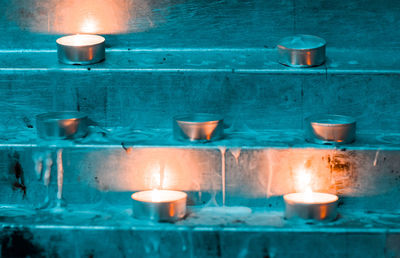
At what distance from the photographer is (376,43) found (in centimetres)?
174

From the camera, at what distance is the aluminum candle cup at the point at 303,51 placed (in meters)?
1.59

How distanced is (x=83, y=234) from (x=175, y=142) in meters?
0.31

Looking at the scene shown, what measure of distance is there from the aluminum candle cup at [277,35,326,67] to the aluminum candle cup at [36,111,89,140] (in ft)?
1.76

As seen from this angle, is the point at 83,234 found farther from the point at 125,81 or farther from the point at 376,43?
the point at 376,43

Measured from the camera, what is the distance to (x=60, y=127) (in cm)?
148

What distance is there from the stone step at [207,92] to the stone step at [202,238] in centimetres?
33

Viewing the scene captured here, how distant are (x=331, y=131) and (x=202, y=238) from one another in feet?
1.28

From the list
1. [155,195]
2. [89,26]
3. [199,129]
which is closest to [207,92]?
[199,129]

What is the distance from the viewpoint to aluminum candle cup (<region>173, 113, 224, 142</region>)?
1.45 m

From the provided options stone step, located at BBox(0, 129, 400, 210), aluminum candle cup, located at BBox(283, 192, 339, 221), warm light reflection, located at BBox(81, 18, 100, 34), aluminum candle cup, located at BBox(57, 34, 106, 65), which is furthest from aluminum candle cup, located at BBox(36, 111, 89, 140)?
aluminum candle cup, located at BBox(283, 192, 339, 221)

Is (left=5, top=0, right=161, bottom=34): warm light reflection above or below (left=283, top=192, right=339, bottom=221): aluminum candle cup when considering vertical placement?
above

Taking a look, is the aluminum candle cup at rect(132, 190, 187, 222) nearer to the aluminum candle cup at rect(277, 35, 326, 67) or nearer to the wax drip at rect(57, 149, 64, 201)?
the wax drip at rect(57, 149, 64, 201)

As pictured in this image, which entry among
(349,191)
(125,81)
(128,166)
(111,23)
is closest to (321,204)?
(349,191)

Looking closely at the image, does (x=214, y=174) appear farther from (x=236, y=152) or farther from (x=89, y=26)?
(x=89, y=26)
